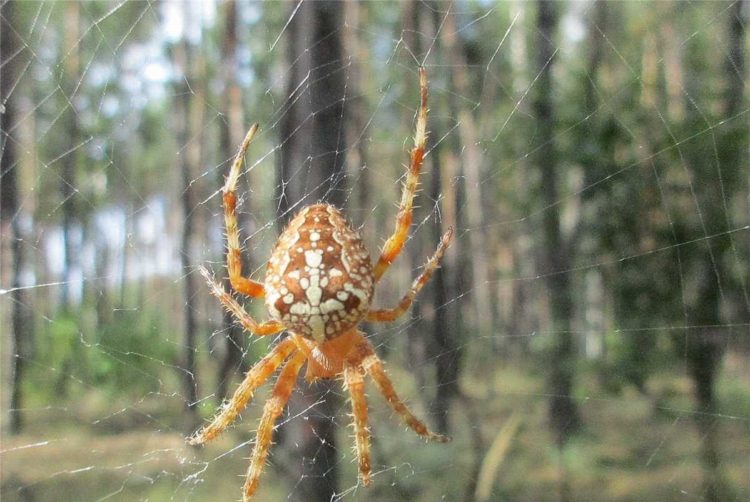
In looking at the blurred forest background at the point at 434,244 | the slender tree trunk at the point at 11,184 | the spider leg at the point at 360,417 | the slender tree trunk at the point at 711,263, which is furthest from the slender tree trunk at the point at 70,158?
the spider leg at the point at 360,417

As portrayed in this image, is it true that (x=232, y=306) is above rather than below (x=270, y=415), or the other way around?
above

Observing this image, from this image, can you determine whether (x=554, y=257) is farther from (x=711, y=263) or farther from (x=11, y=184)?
(x=11, y=184)

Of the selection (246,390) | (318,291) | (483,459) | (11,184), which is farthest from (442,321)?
(11,184)

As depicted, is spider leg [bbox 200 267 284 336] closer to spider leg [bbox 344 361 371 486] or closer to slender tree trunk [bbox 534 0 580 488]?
spider leg [bbox 344 361 371 486]

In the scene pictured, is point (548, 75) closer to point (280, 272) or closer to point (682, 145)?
point (682, 145)

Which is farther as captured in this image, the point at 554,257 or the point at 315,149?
the point at 554,257

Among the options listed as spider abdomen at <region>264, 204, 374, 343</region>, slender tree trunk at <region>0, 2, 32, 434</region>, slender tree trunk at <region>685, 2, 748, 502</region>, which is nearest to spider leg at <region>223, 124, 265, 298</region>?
spider abdomen at <region>264, 204, 374, 343</region>

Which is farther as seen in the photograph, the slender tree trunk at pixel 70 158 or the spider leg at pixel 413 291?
the slender tree trunk at pixel 70 158

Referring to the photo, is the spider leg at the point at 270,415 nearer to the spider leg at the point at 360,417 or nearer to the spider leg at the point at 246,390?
the spider leg at the point at 246,390

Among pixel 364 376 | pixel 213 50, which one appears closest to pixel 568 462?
pixel 364 376
